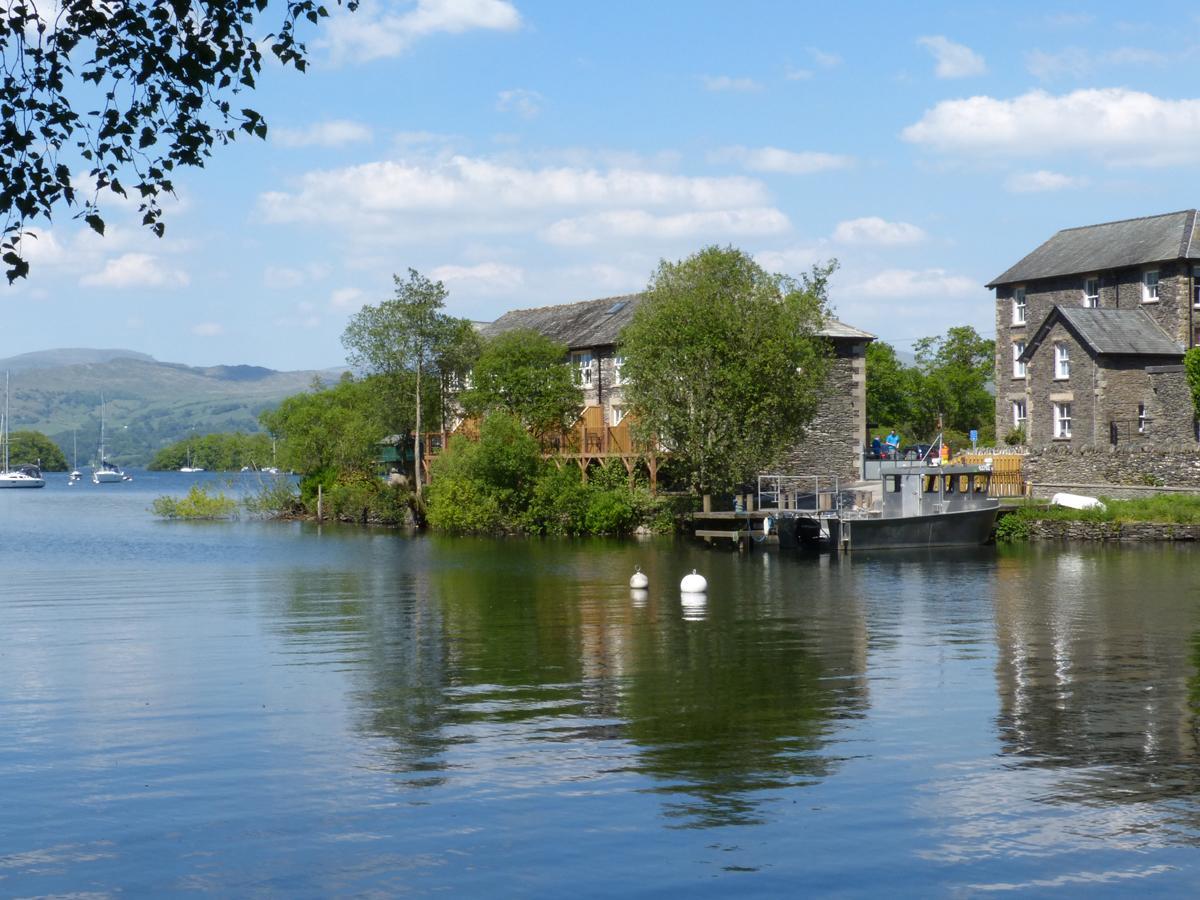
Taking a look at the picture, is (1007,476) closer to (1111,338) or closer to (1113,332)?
(1111,338)

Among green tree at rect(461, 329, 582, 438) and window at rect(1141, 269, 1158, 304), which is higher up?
window at rect(1141, 269, 1158, 304)

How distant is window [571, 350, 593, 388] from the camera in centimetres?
7506

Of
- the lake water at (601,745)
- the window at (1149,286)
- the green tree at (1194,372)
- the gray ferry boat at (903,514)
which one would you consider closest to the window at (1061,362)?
the window at (1149,286)

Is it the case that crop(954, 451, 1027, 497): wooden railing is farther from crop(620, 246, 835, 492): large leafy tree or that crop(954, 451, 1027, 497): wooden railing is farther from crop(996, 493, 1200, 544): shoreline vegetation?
crop(620, 246, 835, 492): large leafy tree

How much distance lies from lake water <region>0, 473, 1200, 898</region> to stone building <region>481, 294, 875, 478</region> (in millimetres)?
34882

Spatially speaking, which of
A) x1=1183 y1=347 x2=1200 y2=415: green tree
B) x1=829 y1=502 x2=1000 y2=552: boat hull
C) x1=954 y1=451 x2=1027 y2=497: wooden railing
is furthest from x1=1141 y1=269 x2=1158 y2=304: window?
x1=829 y1=502 x2=1000 y2=552: boat hull

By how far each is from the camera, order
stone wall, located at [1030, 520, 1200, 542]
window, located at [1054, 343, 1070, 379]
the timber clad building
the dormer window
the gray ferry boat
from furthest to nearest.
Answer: the dormer window < window, located at [1054, 343, 1070, 379] < the timber clad building < stone wall, located at [1030, 520, 1200, 542] < the gray ferry boat

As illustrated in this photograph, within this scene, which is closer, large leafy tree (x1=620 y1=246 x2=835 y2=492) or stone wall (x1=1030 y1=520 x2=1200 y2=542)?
stone wall (x1=1030 y1=520 x2=1200 y2=542)

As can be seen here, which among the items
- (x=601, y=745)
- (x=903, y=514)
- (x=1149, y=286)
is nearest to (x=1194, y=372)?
(x=1149, y=286)

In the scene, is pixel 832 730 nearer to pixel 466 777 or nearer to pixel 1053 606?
pixel 466 777

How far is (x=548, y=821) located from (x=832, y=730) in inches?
220

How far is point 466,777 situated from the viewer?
1534cm

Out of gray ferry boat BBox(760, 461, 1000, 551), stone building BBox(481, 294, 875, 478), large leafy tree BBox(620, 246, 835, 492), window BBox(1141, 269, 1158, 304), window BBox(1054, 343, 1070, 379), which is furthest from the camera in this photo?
stone building BBox(481, 294, 875, 478)

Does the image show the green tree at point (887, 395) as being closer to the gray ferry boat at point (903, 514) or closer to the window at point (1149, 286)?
the window at point (1149, 286)
